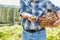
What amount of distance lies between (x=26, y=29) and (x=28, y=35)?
64mm

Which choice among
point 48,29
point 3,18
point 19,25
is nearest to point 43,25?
point 48,29

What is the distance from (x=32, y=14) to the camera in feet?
7.22

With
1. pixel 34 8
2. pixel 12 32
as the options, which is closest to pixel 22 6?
pixel 34 8

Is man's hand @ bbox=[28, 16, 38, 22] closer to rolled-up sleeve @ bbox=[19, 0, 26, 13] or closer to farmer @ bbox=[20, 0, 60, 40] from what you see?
farmer @ bbox=[20, 0, 60, 40]

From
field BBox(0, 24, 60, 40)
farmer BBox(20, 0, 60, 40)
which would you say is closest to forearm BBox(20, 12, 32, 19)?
farmer BBox(20, 0, 60, 40)

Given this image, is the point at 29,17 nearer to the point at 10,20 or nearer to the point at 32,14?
the point at 32,14

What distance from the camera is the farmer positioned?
86.7 inches

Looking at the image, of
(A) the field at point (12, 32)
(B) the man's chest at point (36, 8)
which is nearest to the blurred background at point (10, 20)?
(A) the field at point (12, 32)

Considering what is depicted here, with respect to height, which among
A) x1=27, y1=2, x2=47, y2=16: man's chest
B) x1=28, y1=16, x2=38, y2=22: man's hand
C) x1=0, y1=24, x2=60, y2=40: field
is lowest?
x1=0, y1=24, x2=60, y2=40: field

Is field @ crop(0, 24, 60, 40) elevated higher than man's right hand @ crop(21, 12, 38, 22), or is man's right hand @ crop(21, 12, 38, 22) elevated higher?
man's right hand @ crop(21, 12, 38, 22)

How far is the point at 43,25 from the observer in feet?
7.30

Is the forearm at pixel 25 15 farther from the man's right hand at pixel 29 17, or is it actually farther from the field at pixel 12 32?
the field at pixel 12 32

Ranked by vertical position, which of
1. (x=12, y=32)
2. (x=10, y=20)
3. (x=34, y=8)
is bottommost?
(x=12, y=32)

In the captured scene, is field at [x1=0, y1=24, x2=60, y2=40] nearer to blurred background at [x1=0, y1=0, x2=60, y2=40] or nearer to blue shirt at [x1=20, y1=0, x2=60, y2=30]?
blurred background at [x1=0, y1=0, x2=60, y2=40]
